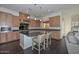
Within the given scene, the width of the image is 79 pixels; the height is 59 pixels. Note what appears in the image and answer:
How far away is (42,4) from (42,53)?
31.8 inches

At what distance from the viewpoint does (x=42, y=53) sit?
160 centimetres

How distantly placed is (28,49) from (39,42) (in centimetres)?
22

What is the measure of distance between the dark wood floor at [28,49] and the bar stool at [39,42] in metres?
0.08

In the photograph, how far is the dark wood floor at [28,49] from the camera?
1613 mm

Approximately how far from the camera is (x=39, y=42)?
1.71 meters

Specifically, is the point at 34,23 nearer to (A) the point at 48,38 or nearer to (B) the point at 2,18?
(A) the point at 48,38

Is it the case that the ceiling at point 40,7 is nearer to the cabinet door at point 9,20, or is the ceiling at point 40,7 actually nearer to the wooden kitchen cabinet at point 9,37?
the cabinet door at point 9,20

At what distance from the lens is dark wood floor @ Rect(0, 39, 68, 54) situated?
1613 mm

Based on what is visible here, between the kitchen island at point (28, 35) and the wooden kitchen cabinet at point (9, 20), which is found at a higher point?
the wooden kitchen cabinet at point (9, 20)

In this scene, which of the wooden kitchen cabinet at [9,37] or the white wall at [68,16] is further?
the wooden kitchen cabinet at [9,37]

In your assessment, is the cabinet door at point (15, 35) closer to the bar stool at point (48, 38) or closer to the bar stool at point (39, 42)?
the bar stool at point (39, 42)

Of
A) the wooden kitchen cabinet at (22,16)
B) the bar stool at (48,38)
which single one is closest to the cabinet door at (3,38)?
the wooden kitchen cabinet at (22,16)

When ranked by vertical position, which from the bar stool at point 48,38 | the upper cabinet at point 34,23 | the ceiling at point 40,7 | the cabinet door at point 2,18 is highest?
the ceiling at point 40,7
